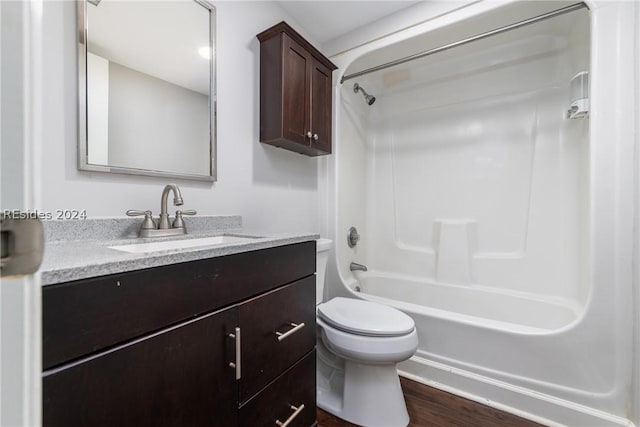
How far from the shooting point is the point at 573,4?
4.50 feet

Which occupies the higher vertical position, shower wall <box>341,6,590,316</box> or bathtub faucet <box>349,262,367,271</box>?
shower wall <box>341,6,590,316</box>

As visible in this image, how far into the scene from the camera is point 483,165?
6.93ft

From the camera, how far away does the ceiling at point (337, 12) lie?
5.59 ft

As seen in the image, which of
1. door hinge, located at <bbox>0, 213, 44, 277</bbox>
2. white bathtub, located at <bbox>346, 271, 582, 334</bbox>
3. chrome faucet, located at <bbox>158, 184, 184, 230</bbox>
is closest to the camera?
door hinge, located at <bbox>0, 213, 44, 277</bbox>

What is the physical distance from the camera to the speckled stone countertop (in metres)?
0.51

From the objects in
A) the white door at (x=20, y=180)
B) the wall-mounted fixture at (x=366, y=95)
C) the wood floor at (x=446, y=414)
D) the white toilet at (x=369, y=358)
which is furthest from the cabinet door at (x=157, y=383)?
the wall-mounted fixture at (x=366, y=95)

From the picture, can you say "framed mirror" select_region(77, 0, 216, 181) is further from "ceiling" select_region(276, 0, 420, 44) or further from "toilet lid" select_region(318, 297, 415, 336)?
"toilet lid" select_region(318, 297, 415, 336)

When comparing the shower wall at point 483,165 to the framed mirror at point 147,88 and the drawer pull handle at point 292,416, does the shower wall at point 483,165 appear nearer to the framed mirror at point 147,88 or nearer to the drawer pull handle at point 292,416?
the framed mirror at point 147,88

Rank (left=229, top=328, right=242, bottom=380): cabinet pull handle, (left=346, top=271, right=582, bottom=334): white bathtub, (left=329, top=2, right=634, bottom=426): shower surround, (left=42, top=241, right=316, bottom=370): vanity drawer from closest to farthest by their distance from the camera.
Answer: (left=42, top=241, right=316, bottom=370): vanity drawer, (left=229, top=328, right=242, bottom=380): cabinet pull handle, (left=329, top=2, right=634, bottom=426): shower surround, (left=346, top=271, right=582, bottom=334): white bathtub

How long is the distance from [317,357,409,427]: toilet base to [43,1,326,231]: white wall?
3.10 ft

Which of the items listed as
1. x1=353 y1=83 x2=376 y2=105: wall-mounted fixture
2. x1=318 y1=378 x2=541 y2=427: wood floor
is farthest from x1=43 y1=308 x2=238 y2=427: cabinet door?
x1=353 y1=83 x2=376 y2=105: wall-mounted fixture

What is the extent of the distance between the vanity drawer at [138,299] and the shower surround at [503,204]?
123cm

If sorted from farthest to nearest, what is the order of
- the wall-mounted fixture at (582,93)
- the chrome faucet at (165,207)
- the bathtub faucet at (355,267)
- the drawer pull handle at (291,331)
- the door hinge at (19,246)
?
1. the bathtub faucet at (355,267)
2. the wall-mounted fixture at (582,93)
3. the chrome faucet at (165,207)
4. the drawer pull handle at (291,331)
5. the door hinge at (19,246)

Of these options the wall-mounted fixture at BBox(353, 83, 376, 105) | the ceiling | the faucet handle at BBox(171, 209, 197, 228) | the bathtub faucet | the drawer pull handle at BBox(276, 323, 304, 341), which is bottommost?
the bathtub faucet
